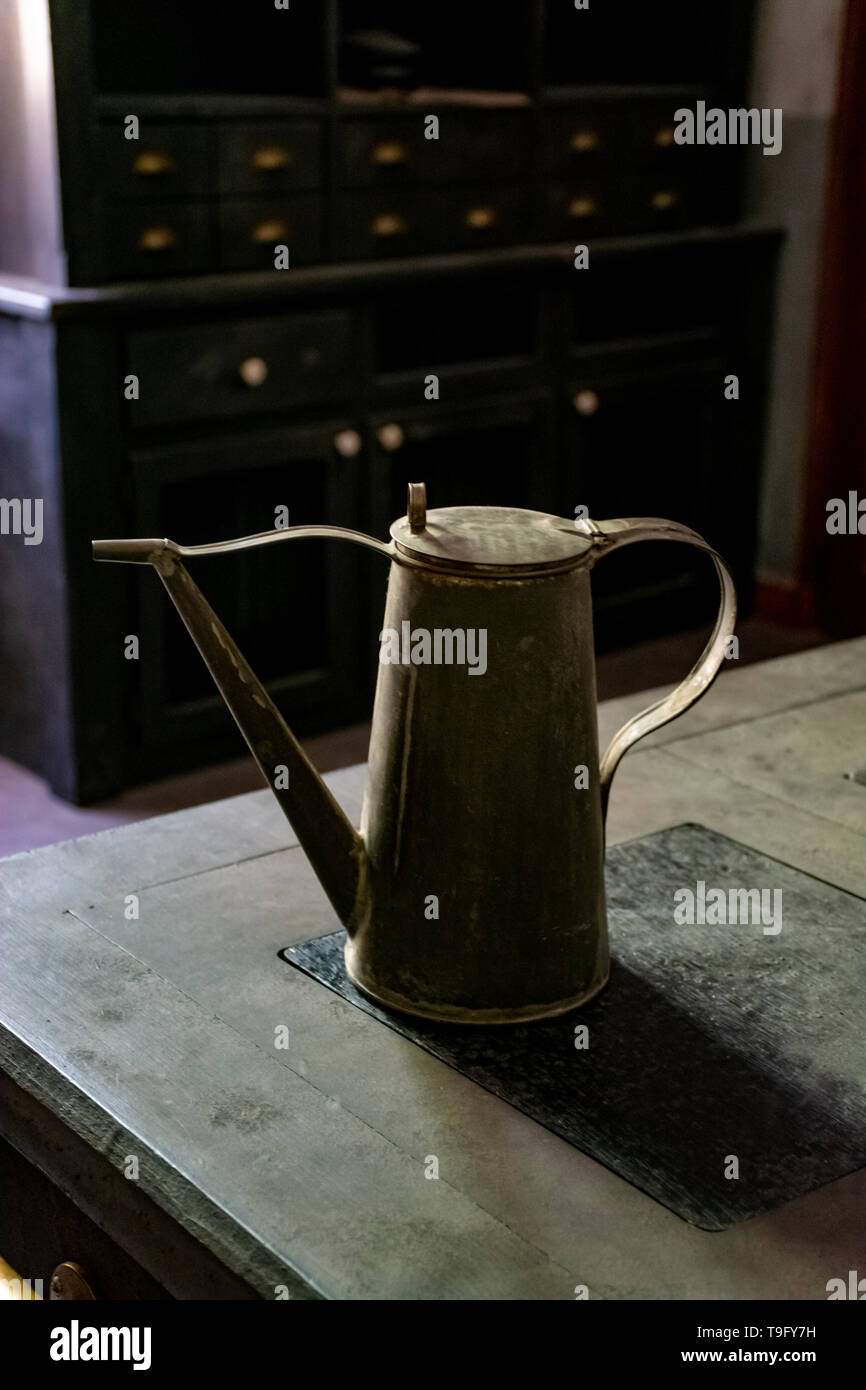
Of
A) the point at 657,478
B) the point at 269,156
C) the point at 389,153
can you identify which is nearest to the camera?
the point at 269,156

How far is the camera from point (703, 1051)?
2.93ft

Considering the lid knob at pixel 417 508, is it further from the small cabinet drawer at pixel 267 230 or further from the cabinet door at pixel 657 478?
the cabinet door at pixel 657 478

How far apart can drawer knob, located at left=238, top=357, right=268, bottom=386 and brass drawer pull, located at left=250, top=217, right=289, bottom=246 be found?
7.7 inches

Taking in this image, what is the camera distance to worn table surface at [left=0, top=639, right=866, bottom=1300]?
2.39 feet

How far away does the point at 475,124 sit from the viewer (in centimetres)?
292

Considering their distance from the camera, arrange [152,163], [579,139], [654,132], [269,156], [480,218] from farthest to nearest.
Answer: [654,132] → [579,139] → [480,218] → [269,156] → [152,163]

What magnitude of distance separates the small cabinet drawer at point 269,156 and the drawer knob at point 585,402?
2.34 feet

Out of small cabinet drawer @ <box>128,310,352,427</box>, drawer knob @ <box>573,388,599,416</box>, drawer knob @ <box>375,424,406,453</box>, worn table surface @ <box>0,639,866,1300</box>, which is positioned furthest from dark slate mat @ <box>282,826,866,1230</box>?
drawer knob @ <box>573,388,599,416</box>

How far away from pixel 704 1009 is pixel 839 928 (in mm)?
149

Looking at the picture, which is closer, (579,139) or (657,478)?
(579,139)

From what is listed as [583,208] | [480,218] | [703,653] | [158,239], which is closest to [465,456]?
[480,218]

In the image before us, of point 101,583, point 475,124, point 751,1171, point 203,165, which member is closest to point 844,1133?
point 751,1171

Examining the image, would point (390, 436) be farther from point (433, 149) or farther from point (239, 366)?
point (433, 149)

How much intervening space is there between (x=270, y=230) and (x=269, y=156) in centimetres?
12
